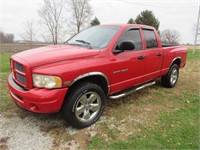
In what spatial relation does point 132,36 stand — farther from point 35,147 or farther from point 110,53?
point 35,147

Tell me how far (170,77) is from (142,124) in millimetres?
2723

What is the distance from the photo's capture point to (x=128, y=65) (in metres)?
3.88

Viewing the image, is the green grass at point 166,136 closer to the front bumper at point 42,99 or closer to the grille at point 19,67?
the front bumper at point 42,99

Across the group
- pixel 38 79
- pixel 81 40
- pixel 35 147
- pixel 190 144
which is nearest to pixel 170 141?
pixel 190 144

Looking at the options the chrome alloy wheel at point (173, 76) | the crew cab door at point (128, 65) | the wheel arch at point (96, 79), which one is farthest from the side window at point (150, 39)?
the wheel arch at point (96, 79)

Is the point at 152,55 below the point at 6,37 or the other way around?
below

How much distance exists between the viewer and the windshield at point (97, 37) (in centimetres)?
370

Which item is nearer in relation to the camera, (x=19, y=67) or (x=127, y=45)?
(x=19, y=67)

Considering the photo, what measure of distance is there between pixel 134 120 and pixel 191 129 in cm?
103

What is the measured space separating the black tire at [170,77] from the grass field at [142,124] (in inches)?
23.9

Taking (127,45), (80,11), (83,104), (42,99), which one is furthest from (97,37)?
(80,11)

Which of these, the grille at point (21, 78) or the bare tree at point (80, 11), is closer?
the grille at point (21, 78)

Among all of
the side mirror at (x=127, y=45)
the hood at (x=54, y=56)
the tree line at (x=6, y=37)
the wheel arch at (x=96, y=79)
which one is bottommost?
the wheel arch at (x=96, y=79)

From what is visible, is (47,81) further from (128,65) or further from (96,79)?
(128,65)
